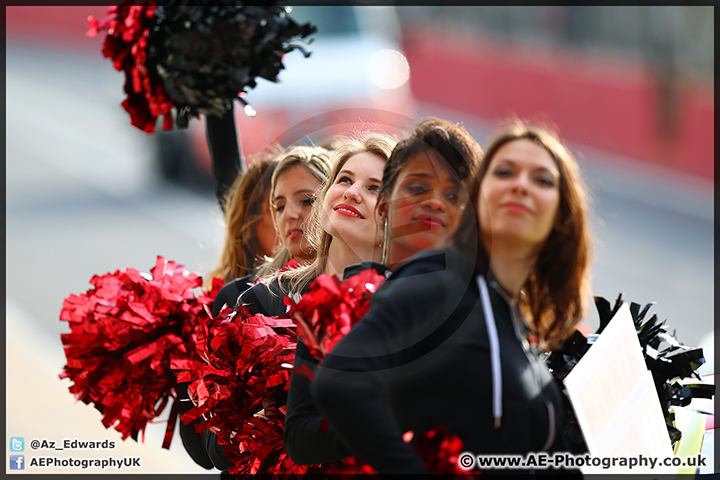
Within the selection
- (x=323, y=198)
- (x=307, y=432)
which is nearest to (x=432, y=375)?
(x=307, y=432)

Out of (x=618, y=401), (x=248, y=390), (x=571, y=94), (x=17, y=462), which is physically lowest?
(x=17, y=462)

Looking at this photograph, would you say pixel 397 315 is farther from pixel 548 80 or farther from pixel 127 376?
pixel 548 80

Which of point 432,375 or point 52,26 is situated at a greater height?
point 52,26

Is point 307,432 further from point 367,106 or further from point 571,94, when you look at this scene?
point 571,94

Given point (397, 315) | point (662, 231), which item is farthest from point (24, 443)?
point (662, 231)

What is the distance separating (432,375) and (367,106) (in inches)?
128

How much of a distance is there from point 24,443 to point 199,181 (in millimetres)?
5905

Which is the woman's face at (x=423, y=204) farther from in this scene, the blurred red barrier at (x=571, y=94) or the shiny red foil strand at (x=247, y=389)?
the blurred red barrier at (x=571, y=94)

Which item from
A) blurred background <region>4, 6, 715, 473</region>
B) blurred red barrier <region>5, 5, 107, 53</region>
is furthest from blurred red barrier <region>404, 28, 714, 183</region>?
blurred red barrier <region>5, 5, 107, 53</region>

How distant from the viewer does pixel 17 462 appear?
7.02ft

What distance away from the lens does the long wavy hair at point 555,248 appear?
45.6 inches

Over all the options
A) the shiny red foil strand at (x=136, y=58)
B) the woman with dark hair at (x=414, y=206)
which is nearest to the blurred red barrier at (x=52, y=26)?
the shiny red foil strand at (x=136, y=58)

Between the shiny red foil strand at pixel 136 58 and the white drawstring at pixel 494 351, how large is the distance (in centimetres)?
109

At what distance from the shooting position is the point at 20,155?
10789mm
